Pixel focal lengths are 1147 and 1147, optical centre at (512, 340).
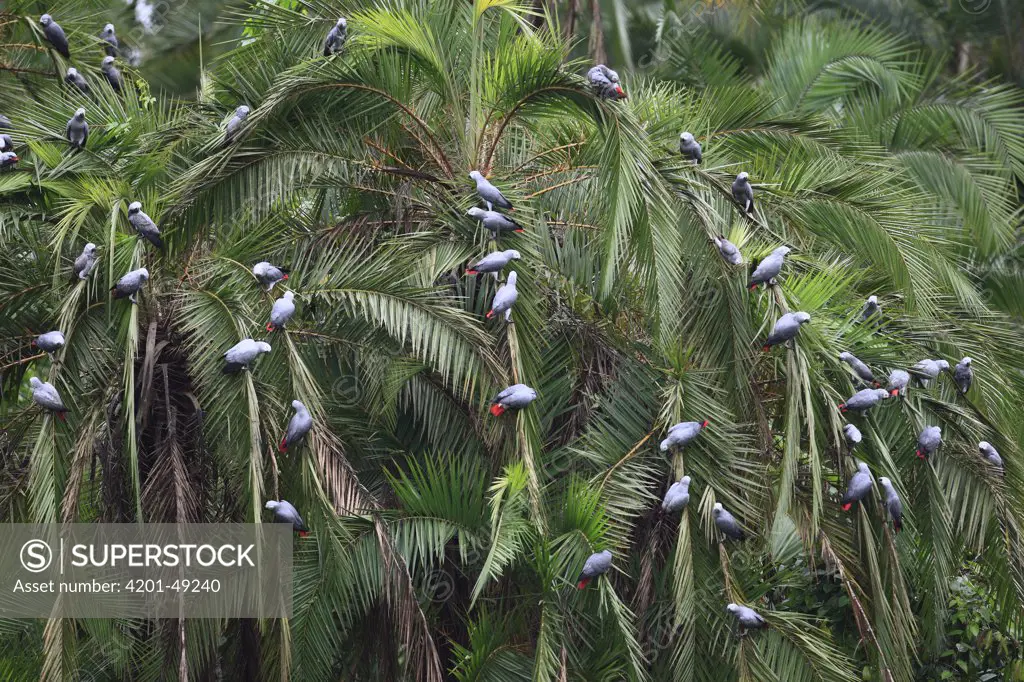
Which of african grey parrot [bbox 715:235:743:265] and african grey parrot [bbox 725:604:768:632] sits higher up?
african grey parrot [bbox 715:235:743:265]

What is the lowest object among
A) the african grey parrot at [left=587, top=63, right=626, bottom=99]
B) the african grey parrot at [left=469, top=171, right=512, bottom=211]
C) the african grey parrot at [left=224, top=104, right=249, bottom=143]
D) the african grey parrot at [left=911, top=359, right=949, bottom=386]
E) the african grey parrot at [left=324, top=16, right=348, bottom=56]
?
the african grey parrot at [left=911, top=359, right=949, bottom=386]

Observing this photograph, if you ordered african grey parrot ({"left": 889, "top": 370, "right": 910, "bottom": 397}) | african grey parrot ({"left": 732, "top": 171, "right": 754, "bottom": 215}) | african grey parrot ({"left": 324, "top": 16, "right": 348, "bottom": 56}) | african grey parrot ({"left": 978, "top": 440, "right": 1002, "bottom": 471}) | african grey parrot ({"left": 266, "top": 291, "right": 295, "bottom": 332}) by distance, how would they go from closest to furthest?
african grey parrot ({"left": 266, "top": 291, "right": 295, "bottom": 332}), african grey parrot ({"left": 889, "top": 370, "right": 910, "bottom": 397}), african grey parrot ({"left": 978, "top": 440, "right": 1002, "bottom": 471}), african grey parrot ({"left": 732, "top": 171, "right": 754, "bottom": 215}), african grey parrot ({"left": 324, "top": 16, "right": 348, "bottom": 56})

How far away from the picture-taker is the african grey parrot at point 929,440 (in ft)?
19.8

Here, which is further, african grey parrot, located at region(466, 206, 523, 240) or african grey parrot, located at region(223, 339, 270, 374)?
african grey parrot, located at region(466, 206, 523, 240)

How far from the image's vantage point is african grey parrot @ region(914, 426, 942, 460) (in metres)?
6.02

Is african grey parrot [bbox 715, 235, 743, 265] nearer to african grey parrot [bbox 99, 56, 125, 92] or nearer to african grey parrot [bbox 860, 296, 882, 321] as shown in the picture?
african grey parrot [bbox 860, 296, 882, 321]

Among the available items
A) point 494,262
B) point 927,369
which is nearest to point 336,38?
point 494,262

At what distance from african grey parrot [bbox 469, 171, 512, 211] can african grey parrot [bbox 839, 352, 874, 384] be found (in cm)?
192

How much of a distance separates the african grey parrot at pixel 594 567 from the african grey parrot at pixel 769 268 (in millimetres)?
1578

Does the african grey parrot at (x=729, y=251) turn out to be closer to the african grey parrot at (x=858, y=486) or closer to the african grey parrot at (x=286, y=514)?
the african grey parrot at (x=858, y=486)

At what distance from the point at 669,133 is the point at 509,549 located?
3052 mm

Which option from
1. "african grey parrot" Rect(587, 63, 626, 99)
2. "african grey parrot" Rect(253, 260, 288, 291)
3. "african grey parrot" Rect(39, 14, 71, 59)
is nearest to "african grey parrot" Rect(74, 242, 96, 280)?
"african grey parrot" Rect(253, 260, 288, 291)

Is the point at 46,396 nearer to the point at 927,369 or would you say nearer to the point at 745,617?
the point at 745,617

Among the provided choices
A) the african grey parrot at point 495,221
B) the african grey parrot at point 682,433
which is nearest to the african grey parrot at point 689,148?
the african grey parrot at point 495,221
